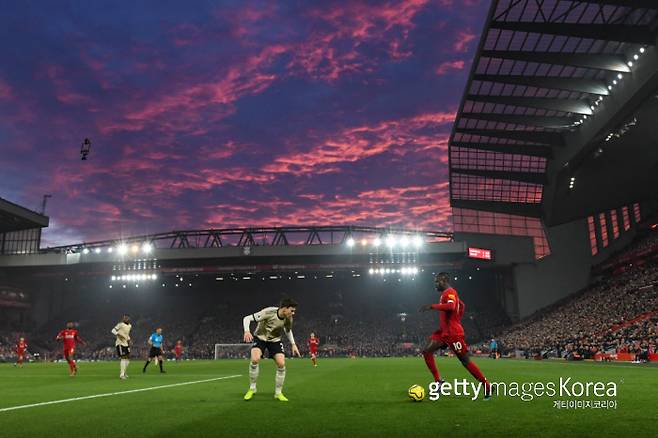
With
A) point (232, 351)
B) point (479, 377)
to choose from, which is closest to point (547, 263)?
point (232, 351)

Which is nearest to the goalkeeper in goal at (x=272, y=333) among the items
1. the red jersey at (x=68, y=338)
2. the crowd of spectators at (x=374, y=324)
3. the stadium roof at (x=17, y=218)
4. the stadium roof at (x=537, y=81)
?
the red jersey at (x=68, y=338)

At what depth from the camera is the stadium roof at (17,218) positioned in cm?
5966

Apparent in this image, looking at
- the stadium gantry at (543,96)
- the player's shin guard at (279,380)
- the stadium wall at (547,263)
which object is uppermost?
the stadium gantry at (543,96)

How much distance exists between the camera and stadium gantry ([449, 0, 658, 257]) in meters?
31.5

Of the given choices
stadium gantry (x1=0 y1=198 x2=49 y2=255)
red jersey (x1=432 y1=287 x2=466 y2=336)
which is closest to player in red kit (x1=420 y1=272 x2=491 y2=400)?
red jersey (x1=432 y1=287 x2=466 y2=336)

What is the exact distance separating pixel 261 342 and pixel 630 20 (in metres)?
33.2

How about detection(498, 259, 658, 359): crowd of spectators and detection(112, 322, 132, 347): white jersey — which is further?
detection(498, 259, 658, 359): crowd of spectators

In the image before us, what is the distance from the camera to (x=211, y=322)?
70625 mm

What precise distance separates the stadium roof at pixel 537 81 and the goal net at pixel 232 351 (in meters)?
30.2

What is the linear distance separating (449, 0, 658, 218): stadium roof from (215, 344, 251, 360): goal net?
30152mm

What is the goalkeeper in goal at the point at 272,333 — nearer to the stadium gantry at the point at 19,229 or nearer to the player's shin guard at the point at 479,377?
the player's shin guard at the point at 479,377

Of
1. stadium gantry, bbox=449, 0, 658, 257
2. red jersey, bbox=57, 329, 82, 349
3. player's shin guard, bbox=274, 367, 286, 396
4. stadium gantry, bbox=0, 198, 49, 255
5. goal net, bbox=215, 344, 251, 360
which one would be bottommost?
goal net, bbox=215, 344, 251, 360

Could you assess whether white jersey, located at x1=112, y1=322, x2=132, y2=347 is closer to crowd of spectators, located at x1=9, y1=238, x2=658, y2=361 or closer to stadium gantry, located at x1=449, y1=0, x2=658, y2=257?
crowd of spectators, located at x1=9, y1=238, x2=658, y2=361

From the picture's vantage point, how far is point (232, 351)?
54.2m
